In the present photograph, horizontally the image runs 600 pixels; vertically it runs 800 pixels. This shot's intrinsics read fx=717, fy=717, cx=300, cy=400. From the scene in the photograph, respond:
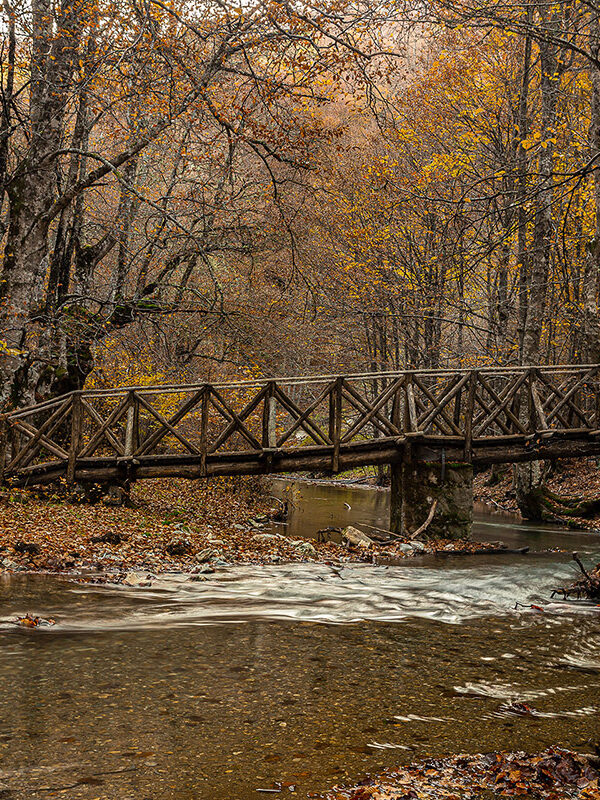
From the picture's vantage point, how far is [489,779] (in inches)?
146

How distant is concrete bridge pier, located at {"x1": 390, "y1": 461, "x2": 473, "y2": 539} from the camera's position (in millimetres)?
12922

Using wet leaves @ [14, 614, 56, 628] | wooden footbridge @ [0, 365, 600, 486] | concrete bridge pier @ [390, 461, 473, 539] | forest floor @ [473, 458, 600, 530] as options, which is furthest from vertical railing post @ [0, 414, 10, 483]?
forest floor @ [473, 458, 600, 530]

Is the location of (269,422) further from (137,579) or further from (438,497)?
(137,579)

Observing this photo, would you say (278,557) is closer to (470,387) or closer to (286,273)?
(470,387)

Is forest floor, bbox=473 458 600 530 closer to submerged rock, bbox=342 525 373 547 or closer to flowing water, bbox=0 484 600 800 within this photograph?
submerged rock, bbox=342 525 373 547

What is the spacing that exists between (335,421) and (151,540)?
12.4 ft

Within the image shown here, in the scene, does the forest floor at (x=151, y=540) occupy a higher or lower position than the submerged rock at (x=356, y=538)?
higher

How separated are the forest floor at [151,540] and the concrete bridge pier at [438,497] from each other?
41 cm

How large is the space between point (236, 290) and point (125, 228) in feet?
23.6

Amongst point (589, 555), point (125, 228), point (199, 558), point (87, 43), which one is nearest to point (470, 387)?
point (589, 555)

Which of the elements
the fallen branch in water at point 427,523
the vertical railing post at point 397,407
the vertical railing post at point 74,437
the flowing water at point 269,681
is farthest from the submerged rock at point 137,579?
the vertical railing post at point 397,407

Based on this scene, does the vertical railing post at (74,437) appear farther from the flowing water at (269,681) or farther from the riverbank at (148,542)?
the flowing water at (269,681)

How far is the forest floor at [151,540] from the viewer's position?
900 centimetres

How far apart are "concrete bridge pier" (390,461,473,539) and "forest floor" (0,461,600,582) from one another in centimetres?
41
